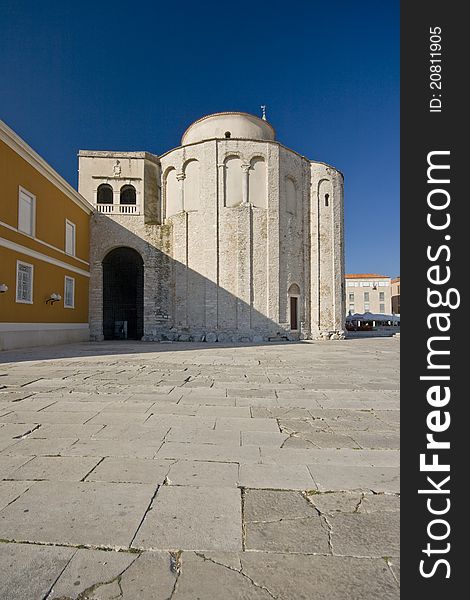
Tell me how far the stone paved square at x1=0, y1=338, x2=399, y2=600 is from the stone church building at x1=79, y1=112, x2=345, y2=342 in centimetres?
1729

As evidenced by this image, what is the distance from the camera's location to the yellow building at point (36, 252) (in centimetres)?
1358

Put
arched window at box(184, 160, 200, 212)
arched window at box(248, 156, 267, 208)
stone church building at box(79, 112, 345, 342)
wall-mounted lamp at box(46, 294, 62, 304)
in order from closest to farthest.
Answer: wall-mounted lamp at box(46, 294, 62, 304)
stone church building at box(79, 112, 345, 342)
arched window at box(248, 156, 267, 208)
arched window at box(184, 160, 200, 212)

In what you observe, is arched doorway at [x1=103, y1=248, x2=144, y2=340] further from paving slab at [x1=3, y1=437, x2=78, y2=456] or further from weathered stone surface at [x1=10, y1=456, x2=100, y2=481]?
weathered stone surface at [x1=10, y1=456, x2=100, y2=481]

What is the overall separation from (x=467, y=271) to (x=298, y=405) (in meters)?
3.77

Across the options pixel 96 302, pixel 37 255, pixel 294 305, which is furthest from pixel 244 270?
pixel 37 255

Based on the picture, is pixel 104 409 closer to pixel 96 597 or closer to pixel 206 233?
pixel 96 597

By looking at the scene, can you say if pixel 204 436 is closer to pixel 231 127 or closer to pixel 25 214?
pixel 25 214

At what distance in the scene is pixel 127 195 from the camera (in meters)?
25.6

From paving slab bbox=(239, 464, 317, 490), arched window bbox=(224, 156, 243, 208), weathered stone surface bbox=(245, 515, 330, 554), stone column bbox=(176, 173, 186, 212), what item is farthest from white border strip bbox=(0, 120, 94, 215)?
weathered stone surface bbox=(245, 515, 330, 554)

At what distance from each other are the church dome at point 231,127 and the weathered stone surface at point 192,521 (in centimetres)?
2479

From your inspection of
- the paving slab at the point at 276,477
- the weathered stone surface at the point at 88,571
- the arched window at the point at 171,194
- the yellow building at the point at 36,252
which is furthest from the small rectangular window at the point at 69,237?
the weathered stone surface at the point at 88,571

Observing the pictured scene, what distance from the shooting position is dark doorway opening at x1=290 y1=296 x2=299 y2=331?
23.8 meters

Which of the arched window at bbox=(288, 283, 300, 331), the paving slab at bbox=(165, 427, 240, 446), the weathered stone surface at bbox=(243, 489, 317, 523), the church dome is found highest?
the church dome

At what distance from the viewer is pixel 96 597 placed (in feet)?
5.05
